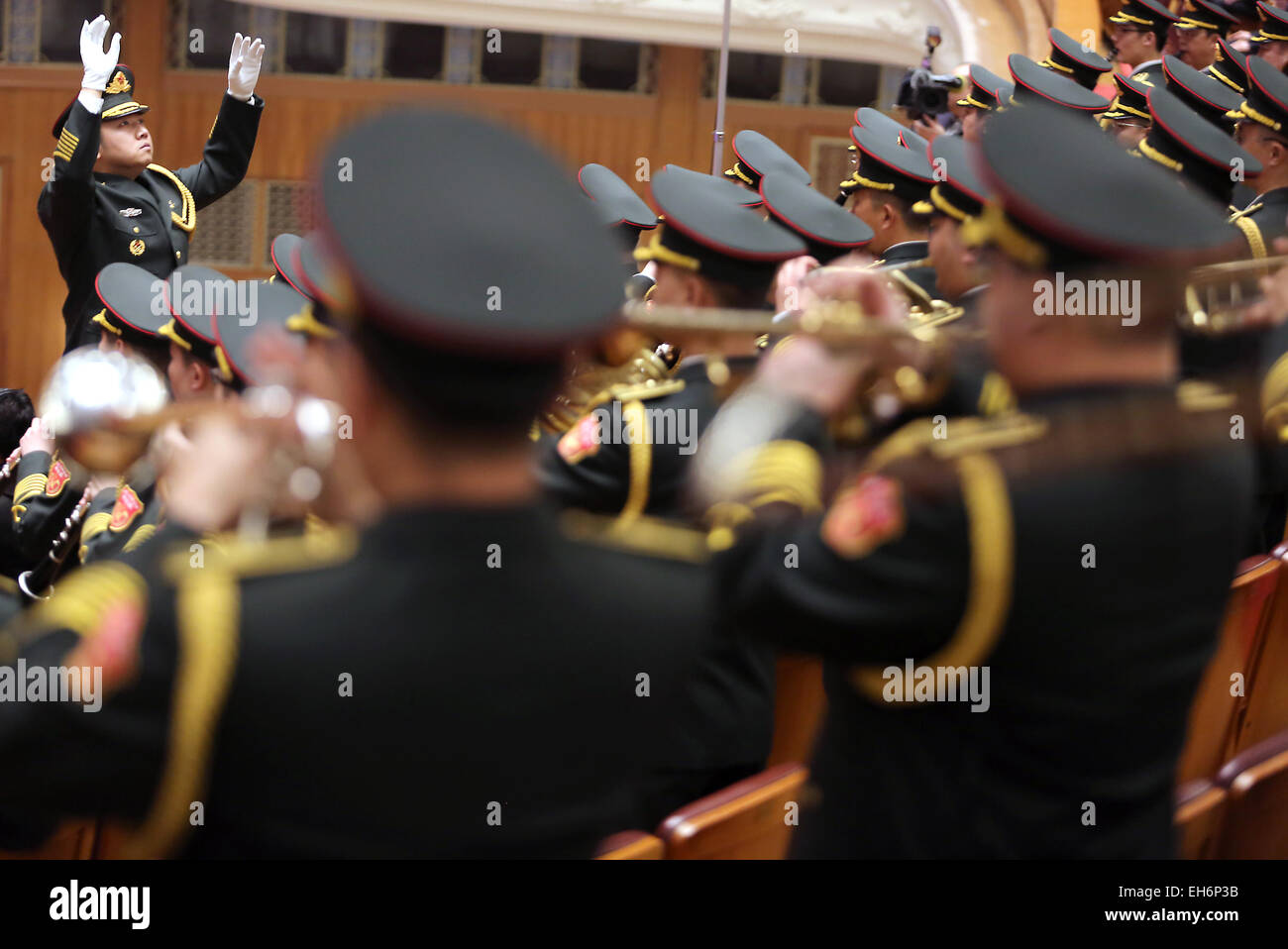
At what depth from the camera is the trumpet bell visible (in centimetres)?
151

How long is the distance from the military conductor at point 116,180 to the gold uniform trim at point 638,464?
3.00 metres

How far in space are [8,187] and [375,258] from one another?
778 centimetres

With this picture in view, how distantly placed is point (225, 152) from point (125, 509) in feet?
10.7

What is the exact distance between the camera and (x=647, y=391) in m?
2.12

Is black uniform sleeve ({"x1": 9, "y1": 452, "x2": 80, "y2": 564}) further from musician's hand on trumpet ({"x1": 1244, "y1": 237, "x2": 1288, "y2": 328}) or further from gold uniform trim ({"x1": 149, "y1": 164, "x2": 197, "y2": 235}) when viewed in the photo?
gold uniform trim ({"x1": 149, "y1": 164, "x2": 197, "y2": 235})

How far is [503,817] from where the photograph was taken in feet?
3.15

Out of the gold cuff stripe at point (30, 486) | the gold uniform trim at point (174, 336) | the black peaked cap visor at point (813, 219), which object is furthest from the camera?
the black peaked cap visor at point (813, 219)

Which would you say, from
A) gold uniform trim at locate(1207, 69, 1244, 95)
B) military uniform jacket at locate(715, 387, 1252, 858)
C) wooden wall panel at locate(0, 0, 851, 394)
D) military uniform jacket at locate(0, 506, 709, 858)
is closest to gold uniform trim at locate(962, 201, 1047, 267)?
military uniform jacket at locate(715, 387, 1252, 858)

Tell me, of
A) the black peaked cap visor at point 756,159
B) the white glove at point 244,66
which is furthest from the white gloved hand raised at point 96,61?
the black peaked cap visor at point 756,159

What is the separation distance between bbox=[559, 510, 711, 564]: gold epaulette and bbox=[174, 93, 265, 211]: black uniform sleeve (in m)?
4.27

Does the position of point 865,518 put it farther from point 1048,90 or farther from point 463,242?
point 1048,90

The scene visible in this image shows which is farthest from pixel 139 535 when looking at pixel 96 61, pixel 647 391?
pixel 96 61

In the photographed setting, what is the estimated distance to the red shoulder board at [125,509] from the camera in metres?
2.10

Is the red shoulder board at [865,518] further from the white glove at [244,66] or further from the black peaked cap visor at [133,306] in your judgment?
the white glove at [244,66]
